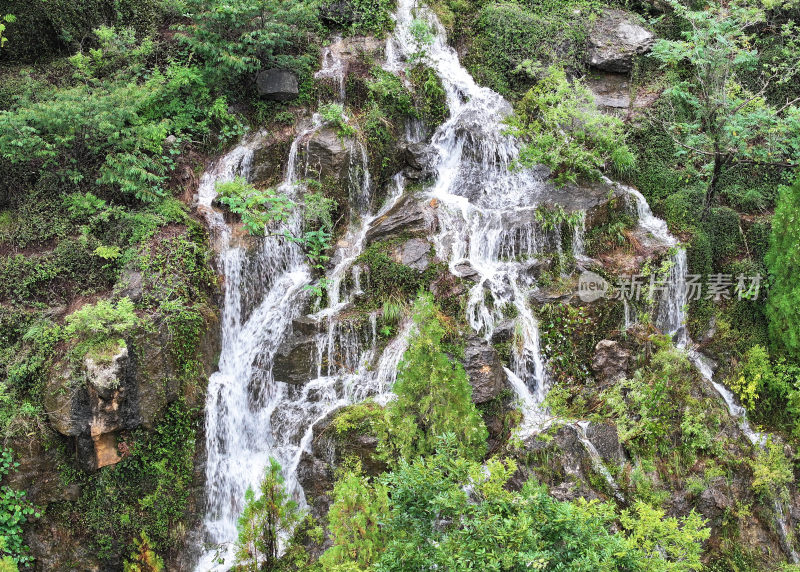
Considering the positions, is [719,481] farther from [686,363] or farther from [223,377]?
[223,377]

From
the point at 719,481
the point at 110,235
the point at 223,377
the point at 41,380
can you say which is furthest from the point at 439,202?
the point at 41,380

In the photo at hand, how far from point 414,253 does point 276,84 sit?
5.66m

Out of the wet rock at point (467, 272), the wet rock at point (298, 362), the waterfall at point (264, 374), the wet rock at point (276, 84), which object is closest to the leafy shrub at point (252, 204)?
the waterfall at point (264, 374)

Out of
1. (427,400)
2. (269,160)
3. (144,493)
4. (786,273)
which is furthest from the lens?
(269,160)

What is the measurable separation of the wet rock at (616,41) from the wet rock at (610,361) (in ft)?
28.8

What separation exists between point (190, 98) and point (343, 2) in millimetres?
5390

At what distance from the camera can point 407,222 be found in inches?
461

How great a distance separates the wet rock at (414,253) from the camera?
10.9 metres

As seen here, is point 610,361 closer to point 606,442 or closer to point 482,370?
point 606,442

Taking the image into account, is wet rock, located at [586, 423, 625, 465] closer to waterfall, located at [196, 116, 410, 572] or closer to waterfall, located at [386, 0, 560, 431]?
waterfall, located at [386, 0, 560, 431]

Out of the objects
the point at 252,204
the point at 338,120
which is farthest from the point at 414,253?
the point at 338,120

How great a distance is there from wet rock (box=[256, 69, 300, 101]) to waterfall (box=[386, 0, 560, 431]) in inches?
113

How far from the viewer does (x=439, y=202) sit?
1229 cm

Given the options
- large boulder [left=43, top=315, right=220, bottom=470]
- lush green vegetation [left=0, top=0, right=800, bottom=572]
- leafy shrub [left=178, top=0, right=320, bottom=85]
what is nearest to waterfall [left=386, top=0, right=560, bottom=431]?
lush green vegetation [left=0, top=0, right=800, bottom=572]
